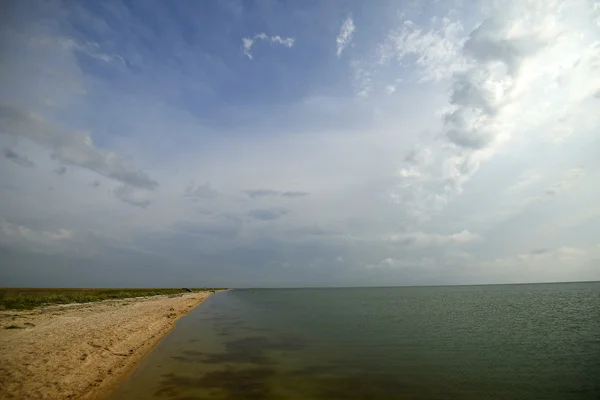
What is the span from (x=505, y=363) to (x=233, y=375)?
18.1 m

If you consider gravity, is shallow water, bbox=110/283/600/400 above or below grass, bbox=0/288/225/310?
below

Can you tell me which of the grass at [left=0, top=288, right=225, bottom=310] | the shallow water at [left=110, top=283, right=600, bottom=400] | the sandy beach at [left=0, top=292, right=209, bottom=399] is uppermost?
the grass at [left=0, top=288, right=225, bottom=310]

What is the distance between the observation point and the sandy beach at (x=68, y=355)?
14.6m

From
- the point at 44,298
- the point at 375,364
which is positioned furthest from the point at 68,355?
the point at 44,298

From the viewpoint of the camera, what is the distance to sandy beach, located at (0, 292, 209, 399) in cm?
1461

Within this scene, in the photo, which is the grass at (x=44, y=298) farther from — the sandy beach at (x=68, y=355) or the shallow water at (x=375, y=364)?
the shallow water at (x=375, y=364)

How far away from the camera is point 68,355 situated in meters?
19.8

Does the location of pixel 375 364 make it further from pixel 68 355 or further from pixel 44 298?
pixel 44 298

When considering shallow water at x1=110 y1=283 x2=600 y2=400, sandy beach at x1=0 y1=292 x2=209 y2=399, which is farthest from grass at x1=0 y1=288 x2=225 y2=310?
shallow water at x1=110 y1=283 x2=600 y2=400

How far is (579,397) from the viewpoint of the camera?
14.3 m

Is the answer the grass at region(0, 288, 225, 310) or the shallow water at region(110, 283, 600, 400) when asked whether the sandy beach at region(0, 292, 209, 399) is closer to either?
the shallow water at region(110, 283, 600, 400)

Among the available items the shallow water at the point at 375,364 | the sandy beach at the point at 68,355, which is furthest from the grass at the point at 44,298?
the shallow water at the point at 375,364

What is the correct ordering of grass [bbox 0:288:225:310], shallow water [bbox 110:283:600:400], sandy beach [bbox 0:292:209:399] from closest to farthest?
sandy beach [bbox 0:292:209:399], shallow water [bbox 110:283:600:400], grass [bbox 0:288:225:310]

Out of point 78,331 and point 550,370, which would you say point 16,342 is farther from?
point 550,370
